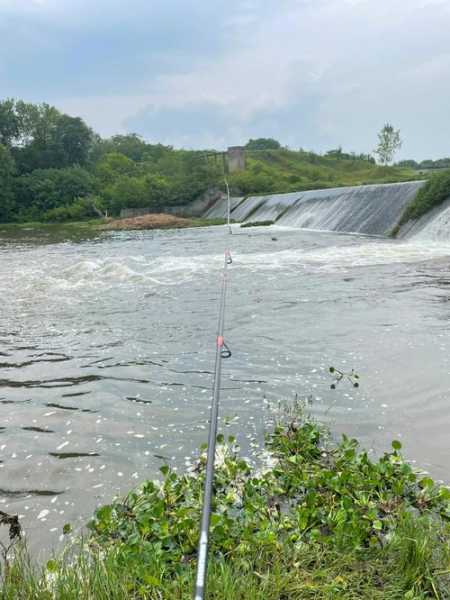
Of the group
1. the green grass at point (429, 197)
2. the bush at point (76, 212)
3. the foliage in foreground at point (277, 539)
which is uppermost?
the bush at point (76, 212)

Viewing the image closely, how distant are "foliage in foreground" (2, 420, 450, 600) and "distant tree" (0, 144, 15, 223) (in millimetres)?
55199

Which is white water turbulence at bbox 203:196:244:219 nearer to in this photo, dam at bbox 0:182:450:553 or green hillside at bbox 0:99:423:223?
green hillside at bbox 0:99:423:223

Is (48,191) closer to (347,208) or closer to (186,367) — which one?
(347,208)

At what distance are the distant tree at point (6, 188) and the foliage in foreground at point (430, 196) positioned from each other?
47151mm

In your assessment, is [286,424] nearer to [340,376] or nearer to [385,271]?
[340,376]

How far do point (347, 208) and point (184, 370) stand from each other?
770 inches

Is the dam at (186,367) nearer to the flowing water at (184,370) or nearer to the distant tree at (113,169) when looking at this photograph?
the flowing water at (184,370)

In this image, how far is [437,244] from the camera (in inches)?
601

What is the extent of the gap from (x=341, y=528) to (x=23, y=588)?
1589 mm

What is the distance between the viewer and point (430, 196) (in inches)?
658

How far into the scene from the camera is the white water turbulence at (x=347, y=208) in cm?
1928

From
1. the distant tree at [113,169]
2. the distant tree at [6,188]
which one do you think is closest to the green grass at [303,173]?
the distant tree at [113,169]

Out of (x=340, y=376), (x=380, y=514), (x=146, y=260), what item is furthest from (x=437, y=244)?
(x=380, y=514)

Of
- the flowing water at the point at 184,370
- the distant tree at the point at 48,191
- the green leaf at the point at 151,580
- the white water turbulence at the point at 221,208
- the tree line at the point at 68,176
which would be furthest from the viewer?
the distant tree at the point at 48,191
